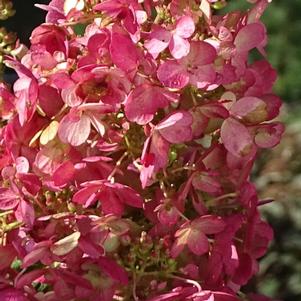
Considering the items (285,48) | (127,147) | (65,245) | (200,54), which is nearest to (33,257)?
(65,245)

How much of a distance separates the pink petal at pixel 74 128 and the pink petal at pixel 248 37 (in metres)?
0.16

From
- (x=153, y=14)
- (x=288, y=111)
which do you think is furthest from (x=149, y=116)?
(x=288, y=111)

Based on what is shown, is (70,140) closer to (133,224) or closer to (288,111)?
(133,224)

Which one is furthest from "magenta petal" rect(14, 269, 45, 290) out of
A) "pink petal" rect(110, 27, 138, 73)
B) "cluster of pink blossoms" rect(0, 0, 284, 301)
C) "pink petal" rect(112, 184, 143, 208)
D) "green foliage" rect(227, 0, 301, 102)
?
"green foliage" rect(227, 0, 301, 102)

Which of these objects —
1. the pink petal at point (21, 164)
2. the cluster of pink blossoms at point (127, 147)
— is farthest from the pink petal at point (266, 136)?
the pink petal at point (21, 164)

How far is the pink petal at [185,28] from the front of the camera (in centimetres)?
101

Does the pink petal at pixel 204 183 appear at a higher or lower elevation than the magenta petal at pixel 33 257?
higher

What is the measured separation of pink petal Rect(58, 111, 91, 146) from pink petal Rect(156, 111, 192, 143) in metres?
0.07

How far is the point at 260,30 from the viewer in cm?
106

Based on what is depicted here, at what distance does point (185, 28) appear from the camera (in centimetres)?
102

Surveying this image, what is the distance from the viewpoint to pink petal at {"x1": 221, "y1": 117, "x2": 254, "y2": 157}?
1051mm

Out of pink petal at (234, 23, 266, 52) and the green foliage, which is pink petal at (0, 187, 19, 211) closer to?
pink petal at (234, 23, 266, 52)

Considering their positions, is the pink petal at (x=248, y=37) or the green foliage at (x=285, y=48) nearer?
the pink petal at (x=248, y=37)

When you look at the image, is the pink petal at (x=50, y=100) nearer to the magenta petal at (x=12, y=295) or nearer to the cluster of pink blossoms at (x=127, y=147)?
the cluster of pink blossoms at (x=127, y=147)
